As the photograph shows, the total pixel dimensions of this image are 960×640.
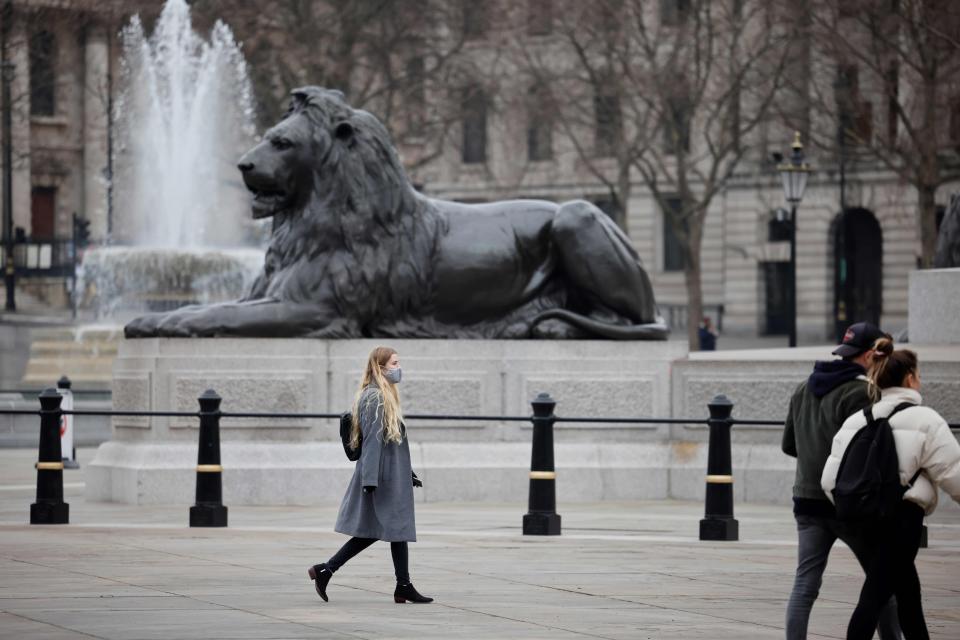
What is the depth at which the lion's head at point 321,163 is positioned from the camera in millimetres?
18609

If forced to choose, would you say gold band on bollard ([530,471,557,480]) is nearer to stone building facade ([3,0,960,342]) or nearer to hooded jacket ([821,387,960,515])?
hooded jacket ([821,387,960,515])

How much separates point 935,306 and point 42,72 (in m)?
41.1

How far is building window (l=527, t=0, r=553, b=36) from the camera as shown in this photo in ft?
168

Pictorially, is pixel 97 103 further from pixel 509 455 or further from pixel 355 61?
pixel 509 455

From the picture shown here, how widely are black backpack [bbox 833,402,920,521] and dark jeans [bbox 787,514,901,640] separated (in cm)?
25

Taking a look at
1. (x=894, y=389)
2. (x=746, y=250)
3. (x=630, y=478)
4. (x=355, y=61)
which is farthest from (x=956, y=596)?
(x=746, y=250)

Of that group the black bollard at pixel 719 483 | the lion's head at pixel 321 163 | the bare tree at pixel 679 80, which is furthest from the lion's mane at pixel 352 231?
the bare tree at pixel 679 80

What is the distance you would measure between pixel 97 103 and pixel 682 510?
188 ft

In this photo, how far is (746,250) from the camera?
7425 centimetres

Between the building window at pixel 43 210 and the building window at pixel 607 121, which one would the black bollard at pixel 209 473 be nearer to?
the building window at pixel 607 121

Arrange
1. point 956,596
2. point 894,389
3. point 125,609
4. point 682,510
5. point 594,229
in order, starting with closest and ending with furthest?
point 894,389 < point 125,609 < point 956,596 < point 682,510 < point 594,229

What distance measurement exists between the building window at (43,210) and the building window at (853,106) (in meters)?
36.9

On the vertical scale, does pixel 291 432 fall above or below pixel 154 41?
below

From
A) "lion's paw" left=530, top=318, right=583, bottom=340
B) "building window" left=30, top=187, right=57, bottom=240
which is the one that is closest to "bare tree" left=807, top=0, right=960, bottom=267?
"lion's paw" left=530, top=318, right=583, bottom=340
